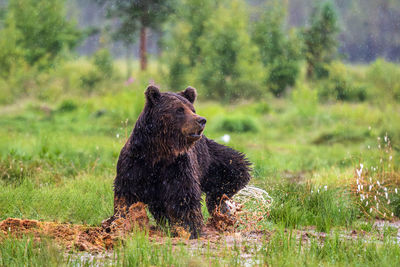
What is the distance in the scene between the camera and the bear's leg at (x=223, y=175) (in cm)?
583

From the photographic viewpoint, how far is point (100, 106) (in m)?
23.1

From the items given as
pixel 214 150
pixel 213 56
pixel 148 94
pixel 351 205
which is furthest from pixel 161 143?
pixel 213 56

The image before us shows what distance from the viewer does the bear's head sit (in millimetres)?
4762

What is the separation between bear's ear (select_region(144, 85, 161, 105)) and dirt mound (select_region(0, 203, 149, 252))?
106cm

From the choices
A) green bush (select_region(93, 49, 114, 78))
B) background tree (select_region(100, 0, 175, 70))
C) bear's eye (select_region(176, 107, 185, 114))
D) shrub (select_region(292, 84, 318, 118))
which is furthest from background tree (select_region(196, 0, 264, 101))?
bear's eye (select_region(176, 107, 185, 114))

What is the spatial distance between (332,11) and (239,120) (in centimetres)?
1708

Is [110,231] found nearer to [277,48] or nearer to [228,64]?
[228,64]

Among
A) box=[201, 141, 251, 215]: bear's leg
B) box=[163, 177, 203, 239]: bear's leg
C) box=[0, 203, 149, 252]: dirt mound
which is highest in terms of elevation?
box=[201, 141, 251, 215]: bear's leg

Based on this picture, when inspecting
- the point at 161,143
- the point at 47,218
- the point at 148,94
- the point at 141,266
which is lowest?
the point at 141,266

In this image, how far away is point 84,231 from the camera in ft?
16.1

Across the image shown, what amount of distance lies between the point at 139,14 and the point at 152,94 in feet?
81.1

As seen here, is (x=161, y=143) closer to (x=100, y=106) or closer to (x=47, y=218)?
(x=47, y=218)

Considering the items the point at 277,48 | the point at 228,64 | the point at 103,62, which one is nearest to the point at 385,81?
the point at 228,64

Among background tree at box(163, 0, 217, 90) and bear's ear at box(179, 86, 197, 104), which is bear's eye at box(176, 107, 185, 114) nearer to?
bear's ear at box(179, 86, 197, 104)
